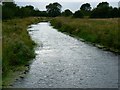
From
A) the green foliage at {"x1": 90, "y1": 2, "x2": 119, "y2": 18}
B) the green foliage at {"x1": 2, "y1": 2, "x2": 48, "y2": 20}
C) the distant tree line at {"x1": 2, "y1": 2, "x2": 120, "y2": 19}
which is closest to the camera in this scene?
the green foliage at {"x1": 2, "y1": 2, "x2": 48, "y2": 20}

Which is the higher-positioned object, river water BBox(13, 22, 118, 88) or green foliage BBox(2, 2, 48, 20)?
green foliage BBox(2, 2, 48, 20)

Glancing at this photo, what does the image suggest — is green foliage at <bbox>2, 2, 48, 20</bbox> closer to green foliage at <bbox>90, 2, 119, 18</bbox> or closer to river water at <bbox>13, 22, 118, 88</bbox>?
Result: green foliage at <bbox>90, 2, 119, 18</bbox>

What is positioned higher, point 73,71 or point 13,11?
point 13,11

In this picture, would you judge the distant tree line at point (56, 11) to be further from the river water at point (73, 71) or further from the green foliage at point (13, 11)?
the river water at point (73, 71)

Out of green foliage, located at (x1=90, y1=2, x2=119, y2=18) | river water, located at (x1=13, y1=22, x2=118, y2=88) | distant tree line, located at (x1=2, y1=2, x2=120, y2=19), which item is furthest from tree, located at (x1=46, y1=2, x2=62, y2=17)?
river water, located at (x1=13, y1=22, x2=118, y2=88)

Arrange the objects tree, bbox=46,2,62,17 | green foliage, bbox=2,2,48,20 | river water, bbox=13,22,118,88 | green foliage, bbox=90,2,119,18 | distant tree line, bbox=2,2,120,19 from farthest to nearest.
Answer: tree, bbox=46,2,62,17
green foliage, bbox=90,2,119,18
distant tree line, bbox=2,2,120,19
green foliage, bbox=2,2,48,20
river water, bbox=13,22,118,88

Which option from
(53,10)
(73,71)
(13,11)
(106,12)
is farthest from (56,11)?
(73,71)

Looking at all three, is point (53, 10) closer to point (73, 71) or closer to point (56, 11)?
point (56, 11)

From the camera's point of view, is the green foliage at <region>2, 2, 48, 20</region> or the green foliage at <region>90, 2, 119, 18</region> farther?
the green foliage at <region>90, 2, 119, 18</region>

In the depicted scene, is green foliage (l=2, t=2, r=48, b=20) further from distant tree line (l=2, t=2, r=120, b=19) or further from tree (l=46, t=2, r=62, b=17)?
tree (l=46, t=2, r=62, b=17)

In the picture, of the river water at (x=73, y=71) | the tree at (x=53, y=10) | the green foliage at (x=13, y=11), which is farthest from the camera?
the tree at (x=53, y=10)

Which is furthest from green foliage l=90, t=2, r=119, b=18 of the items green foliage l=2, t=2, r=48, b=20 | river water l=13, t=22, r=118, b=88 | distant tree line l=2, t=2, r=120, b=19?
river water l=13, t=22, r=118, b=88

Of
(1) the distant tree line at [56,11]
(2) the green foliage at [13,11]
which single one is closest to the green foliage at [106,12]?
(1) the distant tree line at [56,11]

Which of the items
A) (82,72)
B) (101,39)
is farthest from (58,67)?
(101,39)
